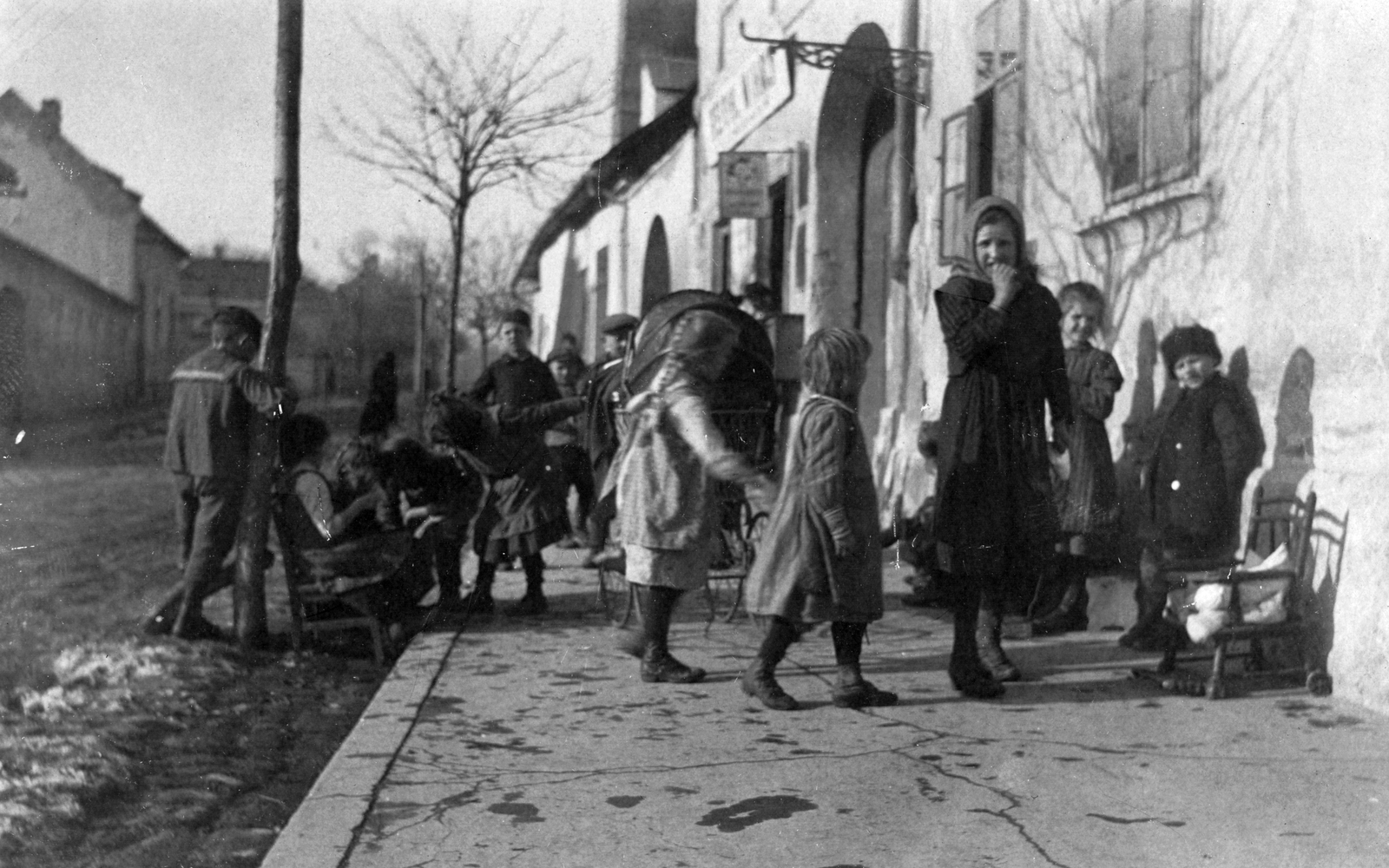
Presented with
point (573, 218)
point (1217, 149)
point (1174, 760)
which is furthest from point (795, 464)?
point (573, 218)

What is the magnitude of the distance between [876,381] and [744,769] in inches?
345

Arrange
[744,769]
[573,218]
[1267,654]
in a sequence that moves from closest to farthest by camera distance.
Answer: [744,769]
[1267,654]
[573,218]

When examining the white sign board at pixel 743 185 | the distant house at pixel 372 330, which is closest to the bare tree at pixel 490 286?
the distant house at pixel 372 330

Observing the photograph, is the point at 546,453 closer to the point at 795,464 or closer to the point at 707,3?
the point at 795,464

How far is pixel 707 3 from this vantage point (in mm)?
18703

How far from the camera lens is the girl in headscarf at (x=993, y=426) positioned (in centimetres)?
562

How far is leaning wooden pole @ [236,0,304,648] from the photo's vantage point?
7.04 meters

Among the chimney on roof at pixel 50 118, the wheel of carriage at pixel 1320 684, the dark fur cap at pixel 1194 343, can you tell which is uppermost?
the chimney on roof at pixel 50 118

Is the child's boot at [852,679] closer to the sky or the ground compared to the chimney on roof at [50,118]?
closer to the ground

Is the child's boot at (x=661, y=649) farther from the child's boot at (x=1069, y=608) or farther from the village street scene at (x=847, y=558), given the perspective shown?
the child's boot at (x=1069, y=608)

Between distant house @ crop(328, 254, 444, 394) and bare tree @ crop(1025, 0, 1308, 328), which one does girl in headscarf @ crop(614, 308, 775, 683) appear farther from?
distant house @ crop(328, 254, 444, 394)

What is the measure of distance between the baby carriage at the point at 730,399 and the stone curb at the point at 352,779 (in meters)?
1.39

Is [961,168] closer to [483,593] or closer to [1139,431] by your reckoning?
[1139,431]

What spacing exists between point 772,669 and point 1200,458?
220 cm
